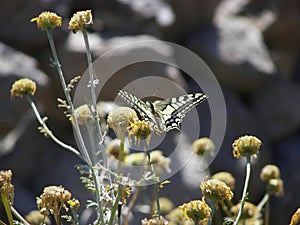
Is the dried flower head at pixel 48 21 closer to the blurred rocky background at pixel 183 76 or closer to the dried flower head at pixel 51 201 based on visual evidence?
the dried flower head at pixel 51 201

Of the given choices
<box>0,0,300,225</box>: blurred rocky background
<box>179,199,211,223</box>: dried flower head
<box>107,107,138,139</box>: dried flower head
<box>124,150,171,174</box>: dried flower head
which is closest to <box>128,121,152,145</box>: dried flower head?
<box>107,107,138,139</box>: dried flower head

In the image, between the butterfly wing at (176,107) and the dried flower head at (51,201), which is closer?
the dried flower head at (51,201)

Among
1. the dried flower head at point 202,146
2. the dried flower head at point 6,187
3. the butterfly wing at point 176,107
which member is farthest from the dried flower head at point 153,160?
the dried flower head at point 6,187

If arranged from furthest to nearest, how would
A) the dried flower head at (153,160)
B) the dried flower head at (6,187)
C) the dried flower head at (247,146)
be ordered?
1. the dried flower head at (153,160)
2. the dried flower head at (247,146)
3. the dried flower head at (6,187)

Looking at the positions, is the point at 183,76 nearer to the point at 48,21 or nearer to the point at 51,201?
the point at 48,21

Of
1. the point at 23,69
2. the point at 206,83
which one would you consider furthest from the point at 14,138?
the point at 206,83

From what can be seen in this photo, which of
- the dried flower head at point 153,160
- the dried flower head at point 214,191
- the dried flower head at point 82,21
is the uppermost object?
the dried flower head at point 82,21

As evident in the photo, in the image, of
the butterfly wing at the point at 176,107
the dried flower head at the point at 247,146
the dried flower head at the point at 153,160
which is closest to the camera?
the dried flower head at the point at 247,146
